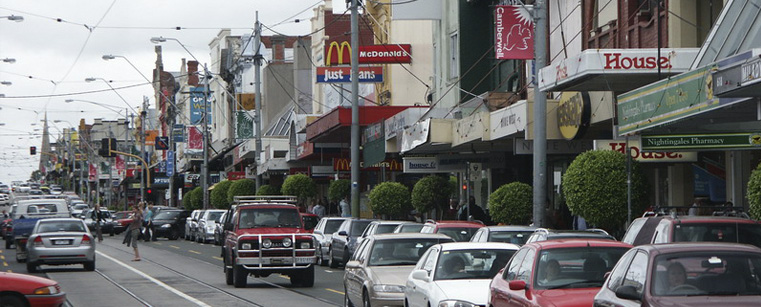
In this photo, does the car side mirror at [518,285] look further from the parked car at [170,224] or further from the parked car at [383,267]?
the parked car at [170,224]

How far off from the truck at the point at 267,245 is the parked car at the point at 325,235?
27.6 feet

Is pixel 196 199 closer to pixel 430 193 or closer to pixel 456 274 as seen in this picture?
pixel 430 193

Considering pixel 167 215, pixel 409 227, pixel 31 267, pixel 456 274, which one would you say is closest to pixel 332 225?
pixel 409 227

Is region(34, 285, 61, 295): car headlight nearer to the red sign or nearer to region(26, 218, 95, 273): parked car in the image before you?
region(26, 218, 95, 273): parked car

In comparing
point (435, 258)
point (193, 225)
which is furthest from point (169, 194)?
point (435, 258)

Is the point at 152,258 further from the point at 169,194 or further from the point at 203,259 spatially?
the point at 169,194

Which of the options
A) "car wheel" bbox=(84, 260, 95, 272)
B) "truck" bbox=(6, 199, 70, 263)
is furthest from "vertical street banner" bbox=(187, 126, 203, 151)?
"car wheel" bbox=(84, 260, 95, 272)

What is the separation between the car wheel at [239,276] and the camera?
25.5 meters

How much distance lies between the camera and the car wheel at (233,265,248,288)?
25.5 m

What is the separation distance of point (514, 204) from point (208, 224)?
83.0 ft

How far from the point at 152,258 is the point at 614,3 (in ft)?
57.9

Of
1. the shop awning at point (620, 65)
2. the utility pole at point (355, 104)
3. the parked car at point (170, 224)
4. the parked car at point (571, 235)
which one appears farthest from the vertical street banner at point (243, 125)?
the parked car at point (571, 235)

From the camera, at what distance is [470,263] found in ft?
52.1

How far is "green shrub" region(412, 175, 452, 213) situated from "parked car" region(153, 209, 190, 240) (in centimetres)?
2061
